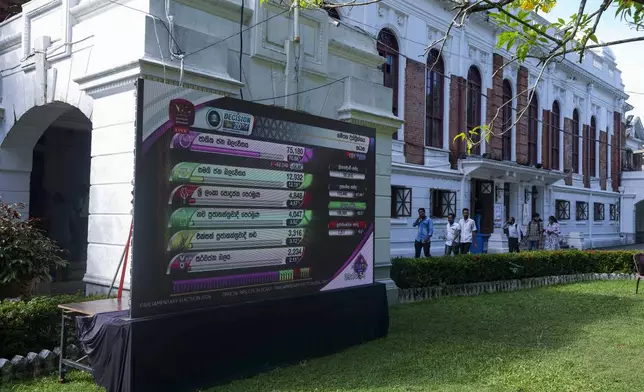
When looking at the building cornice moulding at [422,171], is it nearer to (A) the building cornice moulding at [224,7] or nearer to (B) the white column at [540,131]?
(B) the white column at [540,131]

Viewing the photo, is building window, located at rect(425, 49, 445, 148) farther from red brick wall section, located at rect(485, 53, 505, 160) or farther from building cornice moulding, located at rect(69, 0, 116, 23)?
building cornice moulding, located at rect(69, 0, 116, 23)

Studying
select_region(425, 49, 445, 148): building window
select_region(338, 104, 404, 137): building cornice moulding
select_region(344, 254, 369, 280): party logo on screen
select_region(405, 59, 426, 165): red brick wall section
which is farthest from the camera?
select_region(425, 49, 445, 148): building window

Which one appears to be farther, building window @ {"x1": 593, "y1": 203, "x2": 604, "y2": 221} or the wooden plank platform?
building window @ {"x1": 593, "y1": 203, "x2": 604, "y2": 221}

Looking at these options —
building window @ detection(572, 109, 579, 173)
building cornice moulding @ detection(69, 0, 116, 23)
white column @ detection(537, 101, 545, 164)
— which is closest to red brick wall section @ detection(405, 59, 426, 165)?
white column @ detection(537, 101, 545, 164)

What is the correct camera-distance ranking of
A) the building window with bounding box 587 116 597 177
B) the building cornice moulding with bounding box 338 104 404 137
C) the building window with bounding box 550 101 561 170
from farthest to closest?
the building window with bounding box 587 116 597 177 → the building window with bounding box 550 101 561 170 → the building cornice moulding with bounding box 338 104 404 137

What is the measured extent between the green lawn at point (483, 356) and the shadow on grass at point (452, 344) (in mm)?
11

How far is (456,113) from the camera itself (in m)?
21.4

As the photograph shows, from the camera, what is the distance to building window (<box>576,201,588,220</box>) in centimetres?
3128

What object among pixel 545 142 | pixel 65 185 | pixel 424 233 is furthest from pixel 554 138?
pixel 65 185

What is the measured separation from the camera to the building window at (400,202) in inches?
727

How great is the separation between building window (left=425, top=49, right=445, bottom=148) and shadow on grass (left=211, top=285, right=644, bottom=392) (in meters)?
9.78

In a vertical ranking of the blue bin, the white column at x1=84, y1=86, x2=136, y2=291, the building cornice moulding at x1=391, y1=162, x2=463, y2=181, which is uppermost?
the building cornice moulding at x1=391, y1=162, x2=463, y2=181

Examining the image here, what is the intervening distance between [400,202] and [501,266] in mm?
5700

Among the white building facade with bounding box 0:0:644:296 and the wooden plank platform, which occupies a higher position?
the white building facade with bounding box 0:0:644:296
